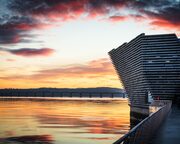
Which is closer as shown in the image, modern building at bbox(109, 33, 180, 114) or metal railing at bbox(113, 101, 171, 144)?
metal railing at bbox(113, 101, 171, 144)

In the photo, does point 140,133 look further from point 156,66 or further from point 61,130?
point 156,66

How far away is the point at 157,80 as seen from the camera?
172m

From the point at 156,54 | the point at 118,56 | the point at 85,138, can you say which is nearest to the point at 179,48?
the point at 156,54

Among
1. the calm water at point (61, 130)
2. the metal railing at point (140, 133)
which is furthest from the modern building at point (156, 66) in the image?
the metal railing at point (140, 133)

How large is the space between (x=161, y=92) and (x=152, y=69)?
12768 millimetres

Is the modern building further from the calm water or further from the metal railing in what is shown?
the metal railing

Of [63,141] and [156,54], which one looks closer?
[63,141]

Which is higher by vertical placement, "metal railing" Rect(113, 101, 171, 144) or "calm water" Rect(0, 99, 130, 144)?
"metal railing" Rect(113, 101, 171, 144)

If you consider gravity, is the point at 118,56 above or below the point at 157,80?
above

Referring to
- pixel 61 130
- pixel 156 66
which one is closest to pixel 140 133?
pixel 61 130

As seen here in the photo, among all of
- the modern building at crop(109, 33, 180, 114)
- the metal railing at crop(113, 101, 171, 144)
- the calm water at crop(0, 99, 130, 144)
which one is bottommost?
the calm water at crop(0, 99, 130, 144)

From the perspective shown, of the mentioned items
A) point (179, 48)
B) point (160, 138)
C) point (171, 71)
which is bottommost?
point (160, 138)

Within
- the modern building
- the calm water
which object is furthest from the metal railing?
the modern building

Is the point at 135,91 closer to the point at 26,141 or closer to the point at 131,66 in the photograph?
the point at 131,66
